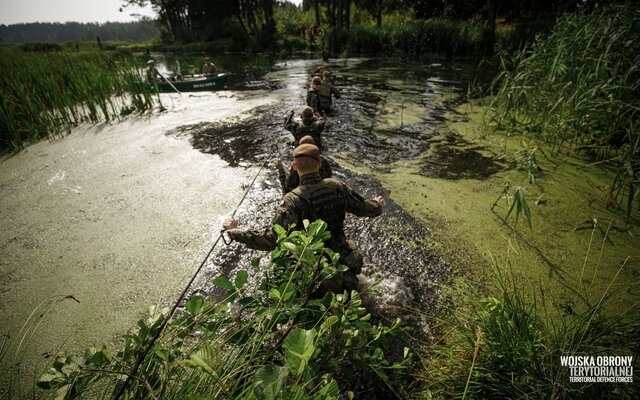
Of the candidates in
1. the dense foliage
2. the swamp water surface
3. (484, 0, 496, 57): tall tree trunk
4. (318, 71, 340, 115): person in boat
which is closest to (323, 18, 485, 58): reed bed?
(484, 0, 496, 57): tall tree trunk

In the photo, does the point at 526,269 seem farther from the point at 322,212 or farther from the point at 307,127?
the point at 307,127

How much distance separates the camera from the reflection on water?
321 centimetres

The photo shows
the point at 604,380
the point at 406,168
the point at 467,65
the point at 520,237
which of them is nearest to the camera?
the point at 604,380

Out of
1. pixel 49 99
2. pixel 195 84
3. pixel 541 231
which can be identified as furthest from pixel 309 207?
pixel 195 84

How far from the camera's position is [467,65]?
599 inches

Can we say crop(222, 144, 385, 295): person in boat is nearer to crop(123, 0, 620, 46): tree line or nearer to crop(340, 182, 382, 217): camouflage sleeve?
crop(340, 182, 382, 217): camouflage sleeve

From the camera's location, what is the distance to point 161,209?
4.45 meters

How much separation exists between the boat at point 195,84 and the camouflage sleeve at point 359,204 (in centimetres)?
1104

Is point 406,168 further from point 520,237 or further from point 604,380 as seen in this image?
point 604,380

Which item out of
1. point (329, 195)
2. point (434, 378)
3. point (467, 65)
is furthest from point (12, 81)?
point (467, 65)

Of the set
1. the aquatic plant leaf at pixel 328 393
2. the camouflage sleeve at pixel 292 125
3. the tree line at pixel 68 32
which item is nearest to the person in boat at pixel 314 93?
the camouflage sleeve at pixel 292 125

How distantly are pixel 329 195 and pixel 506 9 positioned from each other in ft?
110

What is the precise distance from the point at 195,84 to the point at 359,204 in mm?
11411

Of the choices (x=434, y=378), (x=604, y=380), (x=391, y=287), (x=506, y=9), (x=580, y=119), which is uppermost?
(x=506, y=9)
